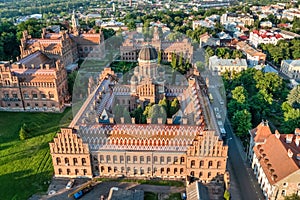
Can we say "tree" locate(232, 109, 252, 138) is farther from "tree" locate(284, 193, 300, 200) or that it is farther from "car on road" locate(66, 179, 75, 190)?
"car on road" locate(66, 179, 75, 190)

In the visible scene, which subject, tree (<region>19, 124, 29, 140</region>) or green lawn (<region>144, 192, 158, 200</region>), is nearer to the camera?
green lawn (<region>144, 192, 158, 200</region>)

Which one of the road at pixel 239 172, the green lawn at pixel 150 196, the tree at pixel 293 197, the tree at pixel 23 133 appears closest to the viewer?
the tree at pixel 293 197

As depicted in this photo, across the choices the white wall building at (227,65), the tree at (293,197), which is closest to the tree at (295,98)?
the white wall building at (227,65)

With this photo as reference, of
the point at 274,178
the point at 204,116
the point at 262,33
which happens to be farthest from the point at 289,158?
the point at 262,33

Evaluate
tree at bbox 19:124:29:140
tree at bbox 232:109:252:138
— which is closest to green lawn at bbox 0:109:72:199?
tree at bbox 19:124:29:140

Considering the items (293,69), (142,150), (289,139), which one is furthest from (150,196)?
(293,69)

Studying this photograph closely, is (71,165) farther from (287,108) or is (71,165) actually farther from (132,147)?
(287,108)

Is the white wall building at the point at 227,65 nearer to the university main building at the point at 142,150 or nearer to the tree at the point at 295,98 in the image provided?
the tree at the point at 295,98

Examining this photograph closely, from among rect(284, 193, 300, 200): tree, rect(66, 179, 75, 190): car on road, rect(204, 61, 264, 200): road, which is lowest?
rect(204, 61, 264, 200): road
